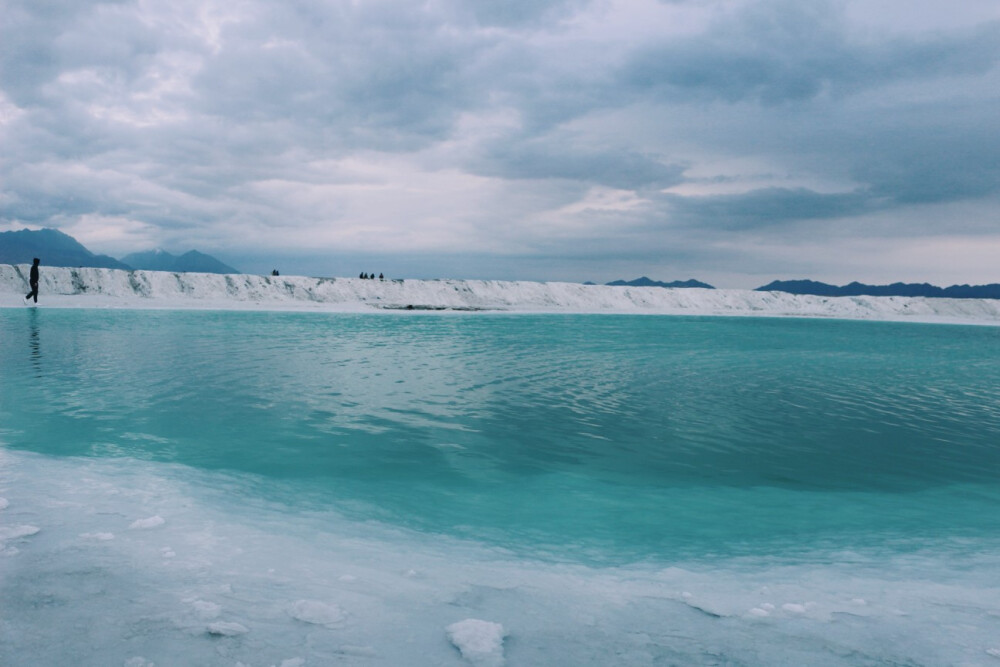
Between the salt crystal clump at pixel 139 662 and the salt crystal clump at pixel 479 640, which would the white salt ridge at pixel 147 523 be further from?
the salt crystal clump at pixel 479 640

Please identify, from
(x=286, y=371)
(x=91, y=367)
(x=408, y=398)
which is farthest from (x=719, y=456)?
(x=91, y=367)

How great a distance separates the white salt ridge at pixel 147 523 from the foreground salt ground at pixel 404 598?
0.09 feet

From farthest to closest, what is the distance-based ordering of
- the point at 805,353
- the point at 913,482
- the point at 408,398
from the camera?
the point at 805,353 → the point at 408,398 → the point at 913,482

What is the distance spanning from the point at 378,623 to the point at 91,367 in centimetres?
1533

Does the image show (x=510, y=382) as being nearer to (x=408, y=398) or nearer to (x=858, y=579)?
(x=408, y=398)

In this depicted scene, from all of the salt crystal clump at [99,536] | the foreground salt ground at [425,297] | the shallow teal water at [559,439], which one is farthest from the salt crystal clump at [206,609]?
the foreground salt ground at [425,297]

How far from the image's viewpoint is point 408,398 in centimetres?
1302

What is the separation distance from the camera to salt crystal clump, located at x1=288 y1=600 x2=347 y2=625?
394 cm

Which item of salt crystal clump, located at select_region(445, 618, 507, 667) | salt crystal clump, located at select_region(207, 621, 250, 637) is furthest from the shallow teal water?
salt crystal clump, located at select_region(207, 621, 250, 637)

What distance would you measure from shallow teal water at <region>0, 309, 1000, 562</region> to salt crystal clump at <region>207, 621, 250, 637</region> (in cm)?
273

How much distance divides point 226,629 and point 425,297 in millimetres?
61060

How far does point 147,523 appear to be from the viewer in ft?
18.4

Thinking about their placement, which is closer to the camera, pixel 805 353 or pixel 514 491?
pixel 514 491

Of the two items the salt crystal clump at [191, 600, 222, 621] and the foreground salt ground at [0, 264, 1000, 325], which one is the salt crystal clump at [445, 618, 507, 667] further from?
the foreground salt ground at [0, 264, 1000, 325]
